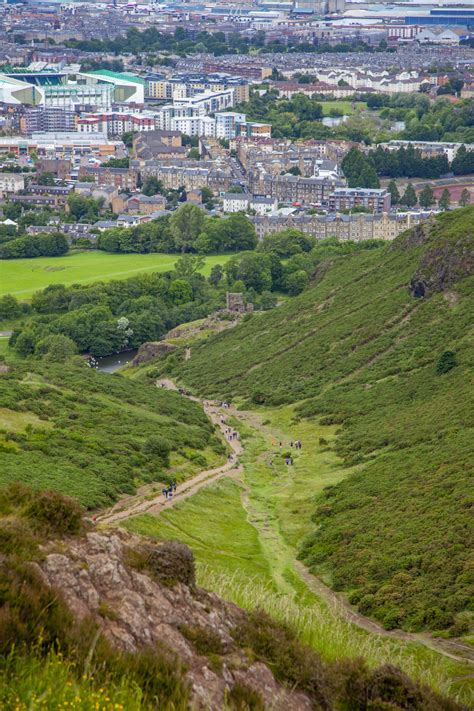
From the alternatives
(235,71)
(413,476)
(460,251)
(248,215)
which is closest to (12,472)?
(413,476)

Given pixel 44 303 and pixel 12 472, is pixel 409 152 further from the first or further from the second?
pixel 12 472

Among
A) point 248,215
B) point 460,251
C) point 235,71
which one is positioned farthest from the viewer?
point 235,71

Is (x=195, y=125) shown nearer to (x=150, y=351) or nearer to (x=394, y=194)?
(x=394, y=194)

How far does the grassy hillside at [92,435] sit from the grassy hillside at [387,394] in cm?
398

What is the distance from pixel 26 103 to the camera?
157m

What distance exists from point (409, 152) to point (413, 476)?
291ft

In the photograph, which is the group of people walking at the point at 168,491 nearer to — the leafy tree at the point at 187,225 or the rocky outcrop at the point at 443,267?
the rocky outcrop at the point at 443,267

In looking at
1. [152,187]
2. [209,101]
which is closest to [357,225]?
[152,187]

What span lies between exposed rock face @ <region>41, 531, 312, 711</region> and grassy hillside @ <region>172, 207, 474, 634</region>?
7.63 m

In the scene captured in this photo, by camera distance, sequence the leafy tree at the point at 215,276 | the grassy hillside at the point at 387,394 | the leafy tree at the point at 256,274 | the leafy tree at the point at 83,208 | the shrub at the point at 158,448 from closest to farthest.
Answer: the grassy hillside at the point at 387,394 < the shrub at the point at 158,448 < the leafy tree at the point at 256,274 < the leafy tree at the point at 215,276 < the leafy tree at the point at 83,208

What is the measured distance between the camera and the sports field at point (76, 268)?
83.9 metres

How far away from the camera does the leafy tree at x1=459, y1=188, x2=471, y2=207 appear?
105562 mm

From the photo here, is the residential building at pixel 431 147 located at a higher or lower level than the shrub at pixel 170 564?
lower

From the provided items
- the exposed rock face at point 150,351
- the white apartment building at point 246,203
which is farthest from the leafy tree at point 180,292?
the white apartment building at point 246,203
